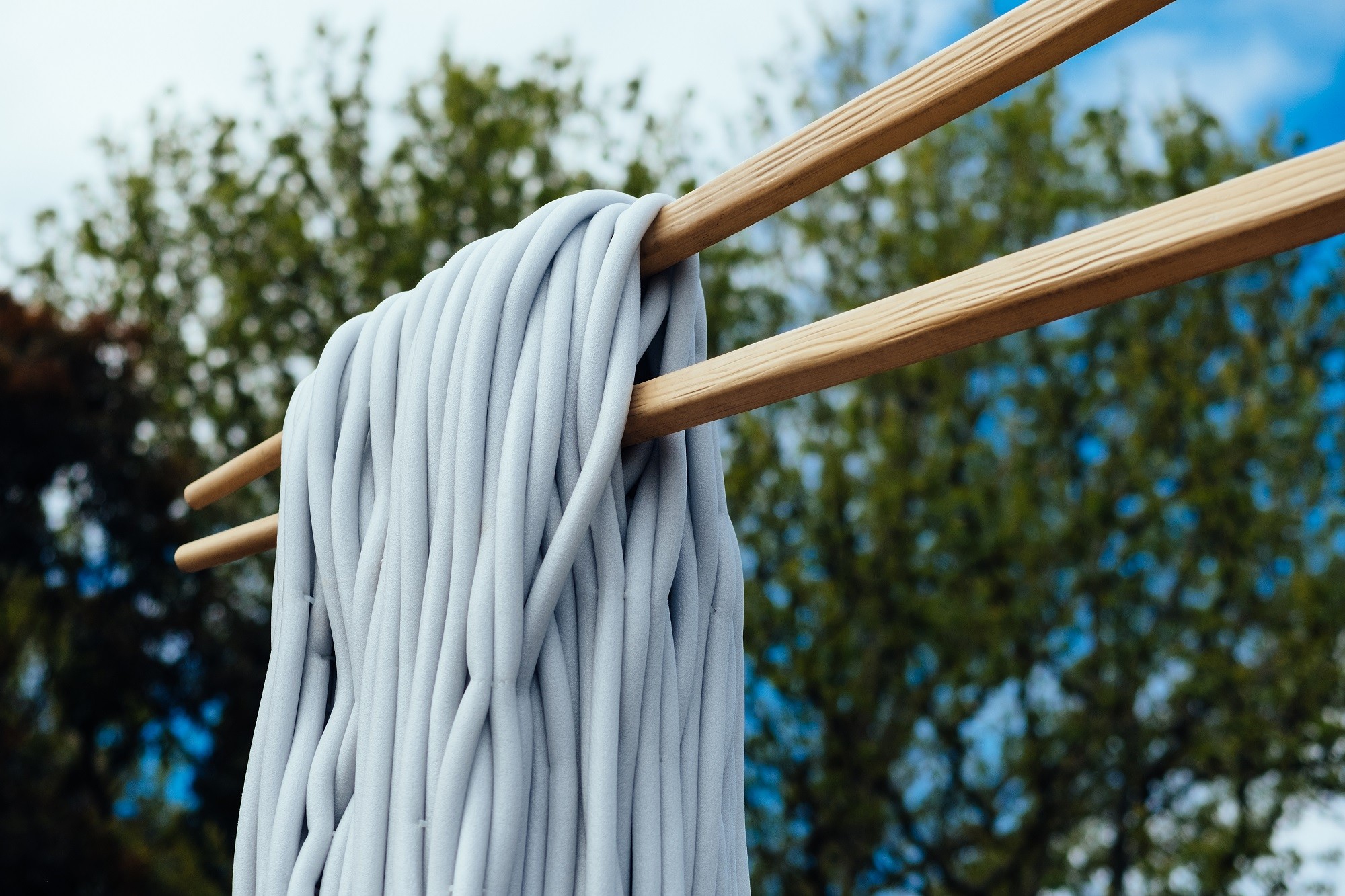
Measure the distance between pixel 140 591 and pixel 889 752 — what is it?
8.97ft

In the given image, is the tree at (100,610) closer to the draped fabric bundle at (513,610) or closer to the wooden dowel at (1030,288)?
the draped fabric bundle at (513,610)

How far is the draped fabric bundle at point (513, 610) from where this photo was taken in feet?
1.66

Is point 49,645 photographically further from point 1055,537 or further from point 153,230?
point 1055,537

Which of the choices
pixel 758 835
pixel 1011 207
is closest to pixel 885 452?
pixel 1011 207

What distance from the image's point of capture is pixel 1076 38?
42 cm

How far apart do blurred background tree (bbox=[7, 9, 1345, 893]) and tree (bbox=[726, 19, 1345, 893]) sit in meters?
0.01

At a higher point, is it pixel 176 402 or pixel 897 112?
pixel 176 402

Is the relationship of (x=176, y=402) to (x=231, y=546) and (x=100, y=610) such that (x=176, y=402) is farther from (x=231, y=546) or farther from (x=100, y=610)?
(x=231, y=546)

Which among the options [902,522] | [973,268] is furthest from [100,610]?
[973,268]

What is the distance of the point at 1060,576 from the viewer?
3.46 meters

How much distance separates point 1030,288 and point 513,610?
0.25 meters

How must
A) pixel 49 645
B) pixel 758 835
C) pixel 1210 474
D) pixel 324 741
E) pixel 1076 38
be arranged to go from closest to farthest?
pixel 1076 38, pixel 324 741, pixel 1210 474, pixel 758 835, pixel 49 645

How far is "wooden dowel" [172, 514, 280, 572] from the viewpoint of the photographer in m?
0.78

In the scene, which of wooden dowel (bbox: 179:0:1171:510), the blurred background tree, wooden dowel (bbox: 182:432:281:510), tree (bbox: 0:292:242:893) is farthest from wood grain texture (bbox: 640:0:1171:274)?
tree (bbox: 0:292:242:893)
